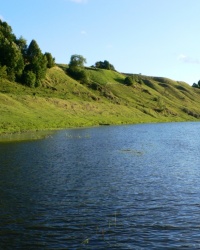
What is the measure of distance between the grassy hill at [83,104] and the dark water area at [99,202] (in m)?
40.0

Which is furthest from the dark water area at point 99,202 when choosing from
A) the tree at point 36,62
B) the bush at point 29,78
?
the tree at point 36,62

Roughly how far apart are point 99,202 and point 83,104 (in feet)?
327

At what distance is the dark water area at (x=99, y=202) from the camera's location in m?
17.0

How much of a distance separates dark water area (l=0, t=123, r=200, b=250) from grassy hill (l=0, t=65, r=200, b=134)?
39988 mm

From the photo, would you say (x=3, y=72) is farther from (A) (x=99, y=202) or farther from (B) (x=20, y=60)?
(A) (x=99, y=202)

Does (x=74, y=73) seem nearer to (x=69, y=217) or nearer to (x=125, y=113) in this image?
(x=125, y=113)

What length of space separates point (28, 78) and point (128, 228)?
337ft

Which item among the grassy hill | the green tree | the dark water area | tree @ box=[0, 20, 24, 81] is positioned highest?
tree @ box=[0, 20, 24, 81]

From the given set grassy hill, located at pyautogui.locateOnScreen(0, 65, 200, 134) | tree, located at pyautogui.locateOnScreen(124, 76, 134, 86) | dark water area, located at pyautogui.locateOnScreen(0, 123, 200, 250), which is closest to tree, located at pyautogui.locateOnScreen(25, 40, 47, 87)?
grassy hill, located at pyautogui.locateOnScreen(0, 65, 200, 134)

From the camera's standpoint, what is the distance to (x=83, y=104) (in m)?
122

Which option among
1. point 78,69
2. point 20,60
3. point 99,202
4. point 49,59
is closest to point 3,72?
point 20,60

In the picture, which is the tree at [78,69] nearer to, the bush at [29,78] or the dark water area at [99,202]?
the bush at [29,78]

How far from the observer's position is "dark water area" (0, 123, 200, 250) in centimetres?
1705

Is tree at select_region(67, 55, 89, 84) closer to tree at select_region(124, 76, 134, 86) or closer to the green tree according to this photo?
tree at select_region(124, 76, 134, 86)
